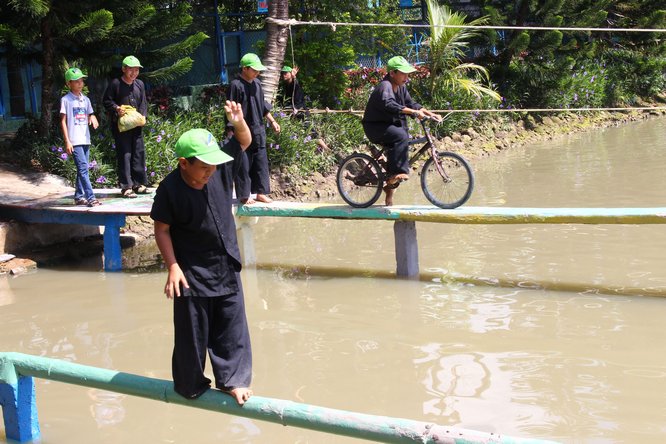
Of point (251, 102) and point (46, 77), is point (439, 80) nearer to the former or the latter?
point (46, 77)

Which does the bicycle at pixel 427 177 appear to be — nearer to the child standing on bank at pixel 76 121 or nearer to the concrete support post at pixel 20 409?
the child standing on bank at pixel 76 121

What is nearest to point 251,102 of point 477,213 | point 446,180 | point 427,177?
point 427,177

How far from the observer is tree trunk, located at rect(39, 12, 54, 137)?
1129cm

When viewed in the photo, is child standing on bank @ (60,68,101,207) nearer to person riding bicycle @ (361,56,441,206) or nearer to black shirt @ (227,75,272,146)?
black shirt @ (227,75,272,146)

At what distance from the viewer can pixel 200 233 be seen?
13.8 ft

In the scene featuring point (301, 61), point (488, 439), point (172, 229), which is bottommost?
point (488, 439)

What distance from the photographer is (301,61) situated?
15.0m

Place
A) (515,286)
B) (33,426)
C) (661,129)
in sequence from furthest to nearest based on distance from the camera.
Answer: (661,129) < (515,286) < (33,426)

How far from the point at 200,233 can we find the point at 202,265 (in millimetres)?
154

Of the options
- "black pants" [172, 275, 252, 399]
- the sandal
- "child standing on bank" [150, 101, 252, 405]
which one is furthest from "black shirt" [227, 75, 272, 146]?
"black pants" [172, 275, 252, 399]

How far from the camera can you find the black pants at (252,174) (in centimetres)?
901

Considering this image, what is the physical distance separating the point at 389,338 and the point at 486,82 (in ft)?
45.4

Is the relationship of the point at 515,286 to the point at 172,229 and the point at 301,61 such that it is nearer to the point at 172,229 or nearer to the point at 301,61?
the point at 172,229

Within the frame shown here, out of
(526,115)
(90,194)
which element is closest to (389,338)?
(90,194)
